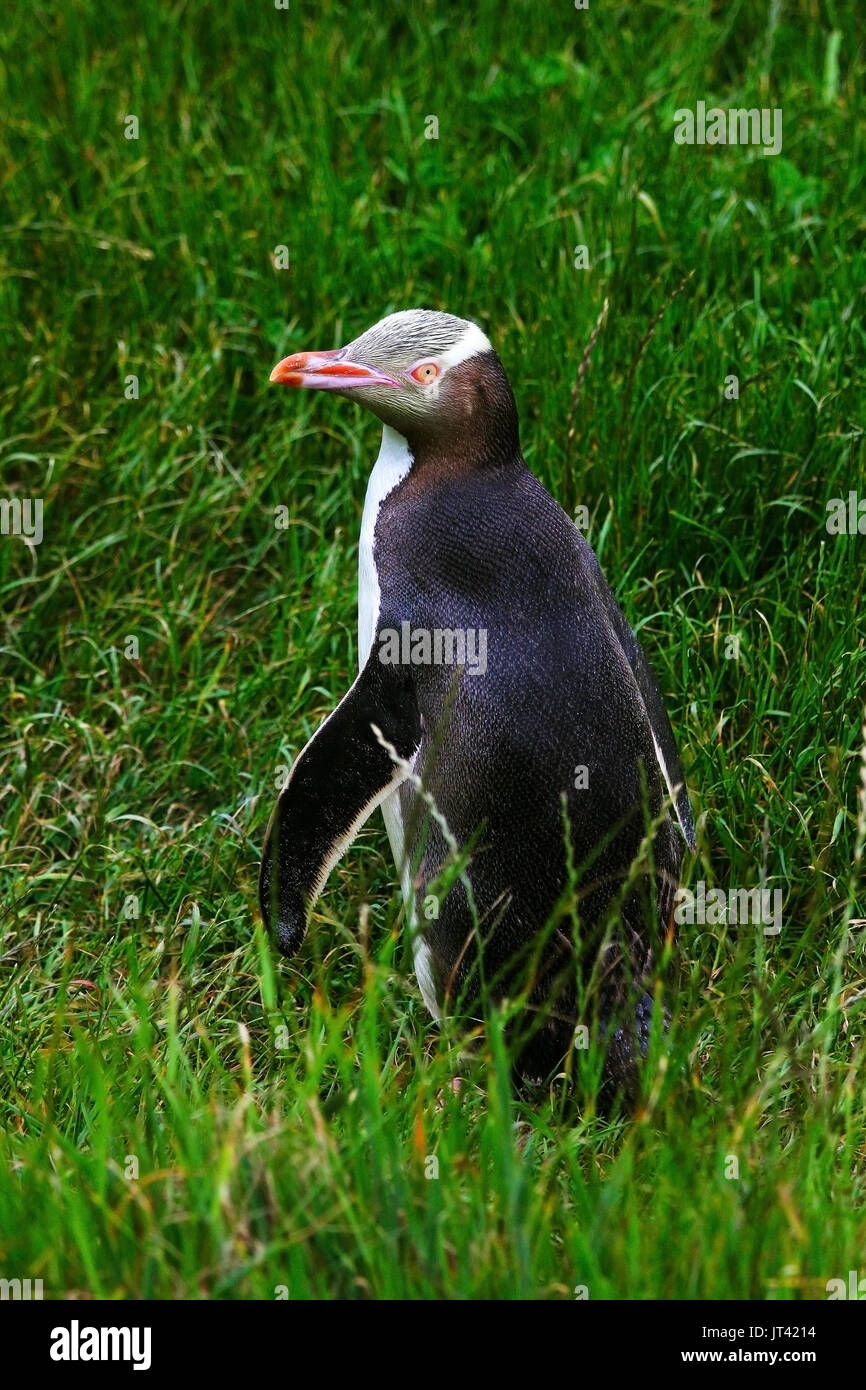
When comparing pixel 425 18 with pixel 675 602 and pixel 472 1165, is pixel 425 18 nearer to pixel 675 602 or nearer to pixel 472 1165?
pixel 675 602

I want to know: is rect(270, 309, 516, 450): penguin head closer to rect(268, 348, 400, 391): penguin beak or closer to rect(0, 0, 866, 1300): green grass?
rect(268, 348, 400, 391): penguin beak

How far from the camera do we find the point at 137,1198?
2.30 m

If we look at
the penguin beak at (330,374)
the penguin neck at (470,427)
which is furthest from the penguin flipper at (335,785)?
the penguin beak at (330,374)

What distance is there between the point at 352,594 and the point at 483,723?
4.04 feet

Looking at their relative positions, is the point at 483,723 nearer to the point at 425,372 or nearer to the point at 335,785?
the point at 335,785

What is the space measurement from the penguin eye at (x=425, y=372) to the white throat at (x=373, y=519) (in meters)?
0.19

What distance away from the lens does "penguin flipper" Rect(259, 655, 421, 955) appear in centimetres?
337

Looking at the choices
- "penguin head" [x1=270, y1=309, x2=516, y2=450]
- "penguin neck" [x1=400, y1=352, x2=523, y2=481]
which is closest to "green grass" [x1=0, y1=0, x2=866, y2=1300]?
"penguin neck" [x1=400, y1=352, x2=523, y2=481]

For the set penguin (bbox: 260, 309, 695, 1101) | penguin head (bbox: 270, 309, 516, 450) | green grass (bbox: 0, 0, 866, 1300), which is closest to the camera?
green grass (bbox: 0, 0, 866, 1300)

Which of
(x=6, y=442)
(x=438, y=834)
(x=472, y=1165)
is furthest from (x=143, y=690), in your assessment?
(x=472, y=1165)

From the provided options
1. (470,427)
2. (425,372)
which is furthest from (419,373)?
(470,427)

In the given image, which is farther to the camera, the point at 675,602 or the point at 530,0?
the point at 530,0

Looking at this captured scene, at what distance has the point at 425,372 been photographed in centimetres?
338

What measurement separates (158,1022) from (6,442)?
2206mm
